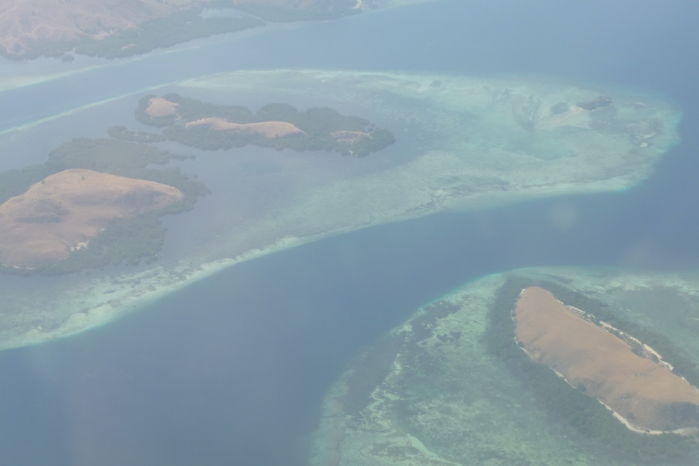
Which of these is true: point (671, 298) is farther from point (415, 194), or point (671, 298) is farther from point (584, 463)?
point (415, 194)

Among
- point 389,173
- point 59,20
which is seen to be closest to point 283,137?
point 389,173

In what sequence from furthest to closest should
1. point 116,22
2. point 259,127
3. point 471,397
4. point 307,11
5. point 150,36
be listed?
1. point 307,11
2. point 116,22
3. point 150,36
4. point 259,127
5. point 471,397

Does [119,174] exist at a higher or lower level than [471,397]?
higher

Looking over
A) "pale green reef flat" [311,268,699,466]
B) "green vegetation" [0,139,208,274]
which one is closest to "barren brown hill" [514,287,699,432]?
"pale green reef flat" [311,268,699,466]

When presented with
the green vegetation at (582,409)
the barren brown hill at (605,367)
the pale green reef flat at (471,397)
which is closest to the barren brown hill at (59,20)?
the pale green reef flat at (471,397)

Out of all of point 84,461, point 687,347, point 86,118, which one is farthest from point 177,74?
point 687,347

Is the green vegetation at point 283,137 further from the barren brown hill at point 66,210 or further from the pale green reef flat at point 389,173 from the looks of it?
the barren brown hill at point 66,210

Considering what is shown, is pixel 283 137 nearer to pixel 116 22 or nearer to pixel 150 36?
pixel 150 36

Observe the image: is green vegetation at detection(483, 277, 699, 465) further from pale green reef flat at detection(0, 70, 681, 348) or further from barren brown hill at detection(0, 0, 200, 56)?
barren brown hill at detection(0, 0, 200, 56)

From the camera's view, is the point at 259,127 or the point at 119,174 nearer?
the point at 119,174
